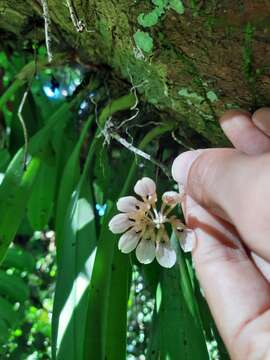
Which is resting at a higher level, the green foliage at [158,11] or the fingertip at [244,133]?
the green foliage at [158,11]

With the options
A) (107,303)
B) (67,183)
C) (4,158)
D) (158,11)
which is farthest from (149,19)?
(4,158)

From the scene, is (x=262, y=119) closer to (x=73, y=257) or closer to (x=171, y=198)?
(x=171, y=198)

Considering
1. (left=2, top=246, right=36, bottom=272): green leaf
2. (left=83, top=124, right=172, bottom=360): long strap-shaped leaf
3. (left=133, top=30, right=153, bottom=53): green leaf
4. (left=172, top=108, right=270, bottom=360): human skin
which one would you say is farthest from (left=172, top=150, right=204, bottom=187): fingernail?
(left=2, top=246, right=36, bottom=272): green leaf

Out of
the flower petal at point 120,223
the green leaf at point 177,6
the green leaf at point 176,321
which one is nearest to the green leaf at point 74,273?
the green leaf at point 176,321

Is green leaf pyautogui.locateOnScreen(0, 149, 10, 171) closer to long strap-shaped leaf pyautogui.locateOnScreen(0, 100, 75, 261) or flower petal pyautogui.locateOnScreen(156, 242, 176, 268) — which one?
long strap-shaped leaf pyautogui.locateOnScreen(0, 100, 75, 261)

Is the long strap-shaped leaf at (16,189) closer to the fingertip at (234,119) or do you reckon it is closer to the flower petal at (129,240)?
the flower petal at (129,240)

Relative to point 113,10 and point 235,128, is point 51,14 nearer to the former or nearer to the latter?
point 113,10
